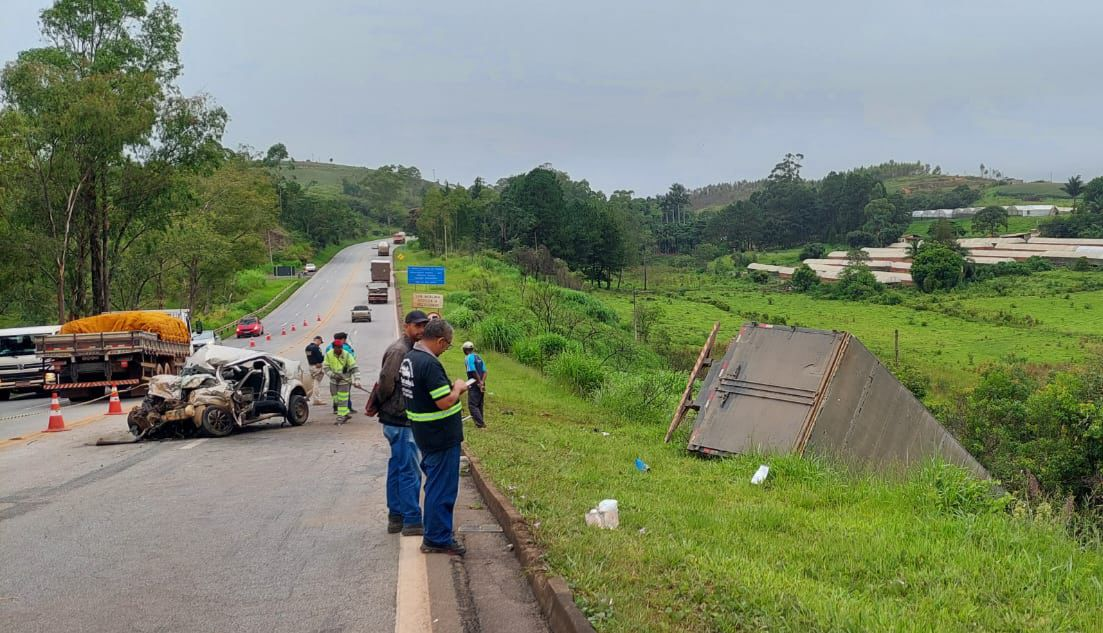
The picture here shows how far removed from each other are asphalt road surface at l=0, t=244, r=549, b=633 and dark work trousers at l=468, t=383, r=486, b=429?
7.81 feet

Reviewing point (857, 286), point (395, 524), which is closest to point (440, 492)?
point (395, 524)

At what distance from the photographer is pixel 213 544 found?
666cm

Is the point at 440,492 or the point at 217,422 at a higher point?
the point at 440,492

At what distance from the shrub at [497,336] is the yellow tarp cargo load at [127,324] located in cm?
1270

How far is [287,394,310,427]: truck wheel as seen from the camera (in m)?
15.0

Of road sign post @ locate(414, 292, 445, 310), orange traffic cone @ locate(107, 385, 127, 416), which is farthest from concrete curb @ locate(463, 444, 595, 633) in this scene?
road sign post @ locate(414, 292, 445, 310)

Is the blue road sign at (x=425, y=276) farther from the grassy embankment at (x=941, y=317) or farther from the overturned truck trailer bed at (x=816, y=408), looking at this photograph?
the overturned truck trailer bed at (x=816, y=408)

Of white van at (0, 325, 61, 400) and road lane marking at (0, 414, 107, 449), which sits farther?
white van at (0, 325, 61, 400)

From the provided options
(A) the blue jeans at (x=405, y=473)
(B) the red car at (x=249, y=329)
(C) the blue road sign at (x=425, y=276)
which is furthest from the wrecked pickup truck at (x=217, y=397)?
(C) the blue road sign at (x=425, y=276)

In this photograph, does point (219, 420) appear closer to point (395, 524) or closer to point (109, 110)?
point (395, 524)

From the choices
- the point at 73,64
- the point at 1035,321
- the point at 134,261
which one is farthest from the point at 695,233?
the point at 73,64

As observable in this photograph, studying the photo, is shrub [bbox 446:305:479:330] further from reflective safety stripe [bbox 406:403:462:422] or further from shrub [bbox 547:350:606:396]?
reflective safety stripe [bbox 406:403:462:422]

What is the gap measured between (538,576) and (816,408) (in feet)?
20.8

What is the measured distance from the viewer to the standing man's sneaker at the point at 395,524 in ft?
22.8
